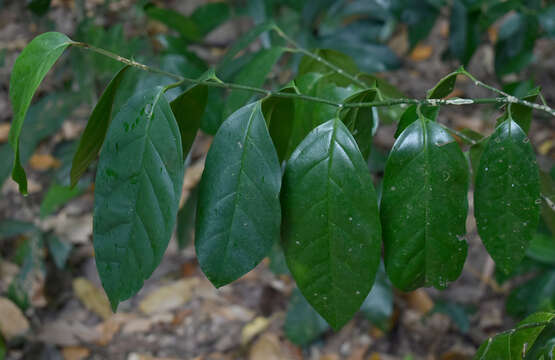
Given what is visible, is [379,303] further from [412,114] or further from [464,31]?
[412,114]

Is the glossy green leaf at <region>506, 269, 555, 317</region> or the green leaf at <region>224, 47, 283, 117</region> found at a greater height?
the green leaf at <region>224, 47, 283, 117</region>

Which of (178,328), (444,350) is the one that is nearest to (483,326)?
(444,350)

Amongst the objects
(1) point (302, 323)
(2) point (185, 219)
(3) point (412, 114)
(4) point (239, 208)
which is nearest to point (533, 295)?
(1) point (302, 323)

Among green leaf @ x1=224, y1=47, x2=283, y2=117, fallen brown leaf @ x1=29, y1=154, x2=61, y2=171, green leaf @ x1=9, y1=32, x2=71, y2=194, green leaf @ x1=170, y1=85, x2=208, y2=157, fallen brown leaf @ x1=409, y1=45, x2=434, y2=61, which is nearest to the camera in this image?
green leaf @ x1=9, y1=32, x2=71, y2=194

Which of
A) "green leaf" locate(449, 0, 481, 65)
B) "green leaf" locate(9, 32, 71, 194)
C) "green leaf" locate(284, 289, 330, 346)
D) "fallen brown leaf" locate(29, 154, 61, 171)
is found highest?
"green leaf" locate(9, 32, 71, 194)

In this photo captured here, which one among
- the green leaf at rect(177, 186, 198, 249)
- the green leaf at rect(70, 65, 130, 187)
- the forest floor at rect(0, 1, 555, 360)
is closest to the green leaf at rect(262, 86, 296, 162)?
the green leaf at rect(70, 65, 130, 187)

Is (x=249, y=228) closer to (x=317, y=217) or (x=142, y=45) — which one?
(x=317, y=217)

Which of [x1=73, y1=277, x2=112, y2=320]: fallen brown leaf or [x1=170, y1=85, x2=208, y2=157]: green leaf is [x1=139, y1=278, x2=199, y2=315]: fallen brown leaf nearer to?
[x1=73, y1=277, x2=112, y2=320]: fallen brown leaf

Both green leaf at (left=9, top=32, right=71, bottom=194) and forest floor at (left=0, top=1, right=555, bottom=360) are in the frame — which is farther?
forest floor at (left=0, top=1, right=555, bottom=360)
